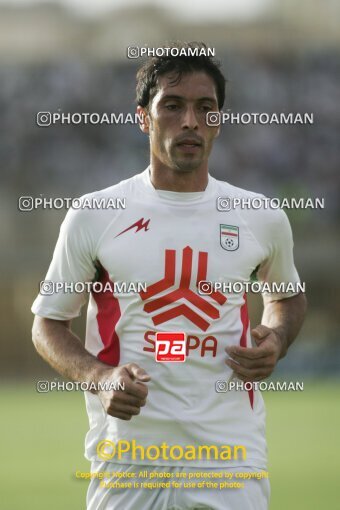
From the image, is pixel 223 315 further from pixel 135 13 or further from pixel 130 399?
pixel 135 13

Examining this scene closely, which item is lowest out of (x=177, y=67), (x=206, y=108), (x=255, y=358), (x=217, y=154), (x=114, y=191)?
(x=255, y=358)

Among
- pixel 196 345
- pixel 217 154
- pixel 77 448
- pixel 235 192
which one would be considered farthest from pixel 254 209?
pixel 217 154

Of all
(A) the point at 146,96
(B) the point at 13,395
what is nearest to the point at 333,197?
(B) the point at 13,395

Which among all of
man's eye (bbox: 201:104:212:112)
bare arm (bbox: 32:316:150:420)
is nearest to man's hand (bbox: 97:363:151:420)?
bare arm (bbox: 32:316:150:420)

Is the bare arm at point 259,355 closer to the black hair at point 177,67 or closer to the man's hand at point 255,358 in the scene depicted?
the man's hand at point 255,358

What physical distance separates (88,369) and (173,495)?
0.40m

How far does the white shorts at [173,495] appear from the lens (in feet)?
8.68

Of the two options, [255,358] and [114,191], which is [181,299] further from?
[114,191]

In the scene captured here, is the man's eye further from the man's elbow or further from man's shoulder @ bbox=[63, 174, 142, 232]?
the man's elbow

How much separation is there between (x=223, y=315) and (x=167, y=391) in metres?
0.26

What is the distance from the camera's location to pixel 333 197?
1310 cm

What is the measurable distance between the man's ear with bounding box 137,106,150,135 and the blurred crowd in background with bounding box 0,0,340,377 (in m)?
9.01

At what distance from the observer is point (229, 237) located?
280cm

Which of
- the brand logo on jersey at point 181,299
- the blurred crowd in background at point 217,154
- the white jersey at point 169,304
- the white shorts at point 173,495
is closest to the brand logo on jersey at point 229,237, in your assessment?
the white jersey at point 169,304
